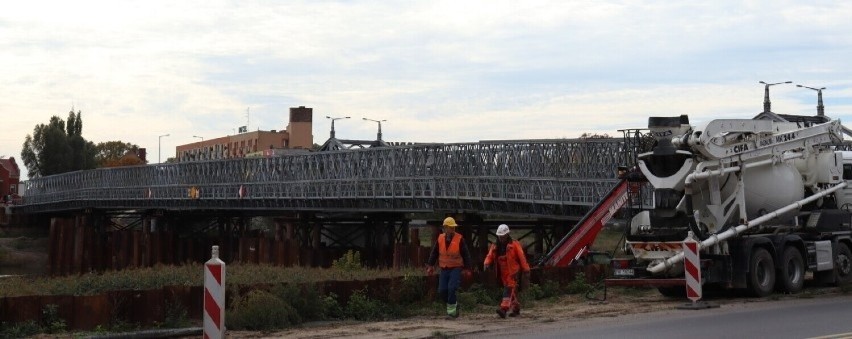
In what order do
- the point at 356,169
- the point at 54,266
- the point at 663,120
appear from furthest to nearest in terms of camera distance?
the point at 54,266 < the point at 356,169 < the point at 663,120

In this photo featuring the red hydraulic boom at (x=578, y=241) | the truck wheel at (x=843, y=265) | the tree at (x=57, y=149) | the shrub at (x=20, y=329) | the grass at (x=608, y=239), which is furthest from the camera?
the tree at (x=57, y=149)

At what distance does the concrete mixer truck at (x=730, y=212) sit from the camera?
23516mm

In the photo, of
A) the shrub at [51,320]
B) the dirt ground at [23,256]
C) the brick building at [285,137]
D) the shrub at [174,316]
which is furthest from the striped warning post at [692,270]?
the brick building at [285,137]

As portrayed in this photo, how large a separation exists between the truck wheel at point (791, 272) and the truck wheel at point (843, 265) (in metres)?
1.50

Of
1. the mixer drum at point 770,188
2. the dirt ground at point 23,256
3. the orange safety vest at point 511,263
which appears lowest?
the dirt ground at point 23,256

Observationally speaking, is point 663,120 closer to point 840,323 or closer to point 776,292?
point 776,292

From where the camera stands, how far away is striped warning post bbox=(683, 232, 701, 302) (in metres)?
22.1

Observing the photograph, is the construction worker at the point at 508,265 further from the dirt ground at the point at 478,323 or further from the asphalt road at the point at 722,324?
the asphalt road at the point at 722,324

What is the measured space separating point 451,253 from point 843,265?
36.7 ft

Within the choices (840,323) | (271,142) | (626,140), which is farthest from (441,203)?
(271,142)

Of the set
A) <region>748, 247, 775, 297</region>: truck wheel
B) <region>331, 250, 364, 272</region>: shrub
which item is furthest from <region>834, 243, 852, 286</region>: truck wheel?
<region>331, 250, 364, 272</region>: shrub

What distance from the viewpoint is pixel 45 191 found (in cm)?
11406

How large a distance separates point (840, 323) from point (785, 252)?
21.8ft

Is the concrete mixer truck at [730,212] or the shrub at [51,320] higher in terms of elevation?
the concrete mixer truck at [730,212]
